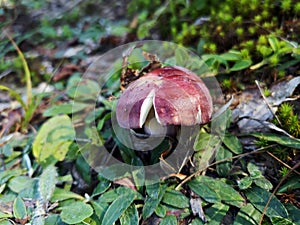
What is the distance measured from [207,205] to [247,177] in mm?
208

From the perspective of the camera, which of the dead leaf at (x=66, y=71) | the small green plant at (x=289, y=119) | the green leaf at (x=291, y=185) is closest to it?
the green leaf at (x=291, y=185)

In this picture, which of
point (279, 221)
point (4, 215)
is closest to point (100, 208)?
point (4, 215)

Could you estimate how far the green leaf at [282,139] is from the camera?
1.42m

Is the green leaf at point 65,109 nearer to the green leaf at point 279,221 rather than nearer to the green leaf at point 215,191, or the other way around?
the green leaf at point 215,191

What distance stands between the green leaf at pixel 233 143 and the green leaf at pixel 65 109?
891 millimetres

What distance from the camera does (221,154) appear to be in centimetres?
153

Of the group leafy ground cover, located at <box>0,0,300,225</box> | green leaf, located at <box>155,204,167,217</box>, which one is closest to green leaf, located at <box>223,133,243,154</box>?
leafy ground cover, located at <box>0,0,300,225</box>

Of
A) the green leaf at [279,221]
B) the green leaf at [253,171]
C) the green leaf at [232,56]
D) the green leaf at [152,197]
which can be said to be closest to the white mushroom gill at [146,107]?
the green leaf at [152,197]

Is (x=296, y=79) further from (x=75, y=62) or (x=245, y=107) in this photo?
(x=75, y=62)

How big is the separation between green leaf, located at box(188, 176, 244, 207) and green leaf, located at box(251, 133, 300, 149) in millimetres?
284

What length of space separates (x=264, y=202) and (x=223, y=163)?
25cm

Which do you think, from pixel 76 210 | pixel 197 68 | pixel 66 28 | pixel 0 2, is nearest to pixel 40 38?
pixel 66 28

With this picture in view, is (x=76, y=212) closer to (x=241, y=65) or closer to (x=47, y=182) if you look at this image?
(x=47, y=182)

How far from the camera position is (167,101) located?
1.29 meters
